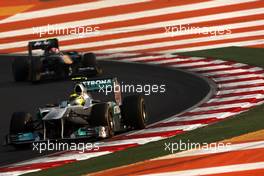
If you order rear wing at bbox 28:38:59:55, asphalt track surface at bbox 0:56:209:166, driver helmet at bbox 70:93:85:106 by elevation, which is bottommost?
asphalt track surface at bbox 0:56:209:166

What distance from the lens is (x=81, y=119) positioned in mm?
16547

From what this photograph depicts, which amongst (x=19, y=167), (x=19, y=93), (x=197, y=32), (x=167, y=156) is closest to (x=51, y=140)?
Answer: (x=19, y=167)

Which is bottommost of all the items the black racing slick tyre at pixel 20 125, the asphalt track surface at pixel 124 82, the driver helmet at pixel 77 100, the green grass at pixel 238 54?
the asphalt track surface at pixel 124 82

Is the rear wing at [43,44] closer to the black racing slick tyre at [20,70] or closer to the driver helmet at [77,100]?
the black racing slick tyre at [20,70]

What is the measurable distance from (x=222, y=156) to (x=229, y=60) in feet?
45.3

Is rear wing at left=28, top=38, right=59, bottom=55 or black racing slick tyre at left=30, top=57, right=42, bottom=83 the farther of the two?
black racing slick tyre at left=30, top=57, right=42, bottom=83

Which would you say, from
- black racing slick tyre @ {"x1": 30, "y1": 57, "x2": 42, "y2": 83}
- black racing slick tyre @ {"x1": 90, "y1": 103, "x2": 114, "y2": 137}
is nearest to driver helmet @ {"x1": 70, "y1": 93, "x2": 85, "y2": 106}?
black racing slick tyre @ {"x1": 90, "y1": 103, "x2": 114, "y2": 137}

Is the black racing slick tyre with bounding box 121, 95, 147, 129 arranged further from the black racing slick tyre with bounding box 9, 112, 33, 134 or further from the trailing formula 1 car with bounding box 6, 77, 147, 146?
the black racing slick tyre with bounding box 9, 112, 33, 134

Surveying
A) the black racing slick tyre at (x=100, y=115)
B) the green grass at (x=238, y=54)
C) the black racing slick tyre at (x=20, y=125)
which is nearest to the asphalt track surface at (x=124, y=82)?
the black racing slick tyre at (x=20, y=125)

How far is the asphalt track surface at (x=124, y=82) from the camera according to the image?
1917 centimetres

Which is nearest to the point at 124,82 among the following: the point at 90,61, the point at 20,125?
the point at 90,61

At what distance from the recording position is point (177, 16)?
31.0m

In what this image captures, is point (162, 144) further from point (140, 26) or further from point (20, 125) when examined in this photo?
point (140, 26)

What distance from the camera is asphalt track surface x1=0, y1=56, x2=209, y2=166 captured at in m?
19.2
